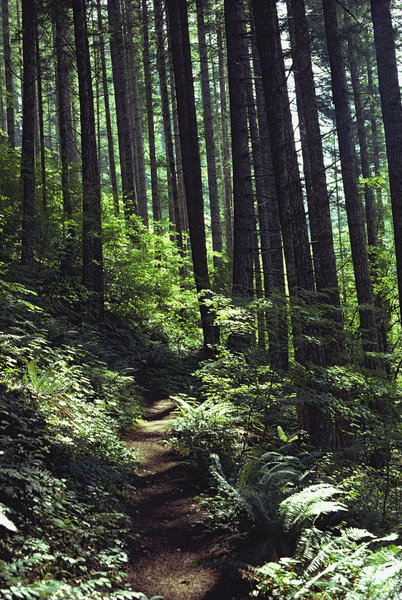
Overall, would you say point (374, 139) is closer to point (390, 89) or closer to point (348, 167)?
point (348, 167)

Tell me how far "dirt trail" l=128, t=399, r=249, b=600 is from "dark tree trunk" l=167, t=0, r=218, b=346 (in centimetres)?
588

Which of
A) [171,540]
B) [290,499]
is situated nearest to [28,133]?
[171,540]

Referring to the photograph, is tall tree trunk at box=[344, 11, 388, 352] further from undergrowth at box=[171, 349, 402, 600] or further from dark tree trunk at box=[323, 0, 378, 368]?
undergrowth at box=[171, 349, 402, 600]

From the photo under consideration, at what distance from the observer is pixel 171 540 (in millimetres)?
4055

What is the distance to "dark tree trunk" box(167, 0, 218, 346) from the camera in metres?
11.3

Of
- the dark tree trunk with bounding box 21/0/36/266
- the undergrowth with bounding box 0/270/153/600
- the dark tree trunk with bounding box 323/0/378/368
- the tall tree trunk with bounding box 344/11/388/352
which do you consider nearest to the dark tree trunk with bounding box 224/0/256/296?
the dark tree trunk with bounding box 323/0/378/368

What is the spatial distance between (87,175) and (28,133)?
1.63m

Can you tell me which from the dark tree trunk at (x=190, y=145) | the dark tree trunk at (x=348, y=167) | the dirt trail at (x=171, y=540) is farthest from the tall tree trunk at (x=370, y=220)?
the dirt trail at (x=171, y=540)

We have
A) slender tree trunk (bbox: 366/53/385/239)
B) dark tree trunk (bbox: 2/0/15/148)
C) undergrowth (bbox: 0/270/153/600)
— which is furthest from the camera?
slender tree trunk (bbox: 366/53/385/239)

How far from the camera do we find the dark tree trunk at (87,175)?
1070 cm

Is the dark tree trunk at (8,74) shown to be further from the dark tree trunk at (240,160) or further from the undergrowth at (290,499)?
the undergrowth at (290,499)

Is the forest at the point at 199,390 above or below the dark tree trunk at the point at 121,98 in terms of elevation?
below

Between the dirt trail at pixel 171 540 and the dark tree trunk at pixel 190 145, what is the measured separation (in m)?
5.88

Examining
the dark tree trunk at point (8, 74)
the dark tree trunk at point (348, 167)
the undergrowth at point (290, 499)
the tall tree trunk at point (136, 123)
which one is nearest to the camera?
the undergrowth at point (290, 499)
